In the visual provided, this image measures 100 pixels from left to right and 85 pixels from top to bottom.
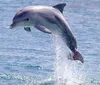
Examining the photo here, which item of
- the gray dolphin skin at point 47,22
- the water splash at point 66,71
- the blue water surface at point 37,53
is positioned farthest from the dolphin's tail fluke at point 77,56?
the blue water surface at point 37,53

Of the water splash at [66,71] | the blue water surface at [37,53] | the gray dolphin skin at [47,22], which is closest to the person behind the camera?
the gray dolphin skin at [47,22]

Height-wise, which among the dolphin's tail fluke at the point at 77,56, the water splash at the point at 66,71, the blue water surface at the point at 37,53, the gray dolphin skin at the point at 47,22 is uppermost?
the gray dolphin skin at the point at 47,22

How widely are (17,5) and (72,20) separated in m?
6.44

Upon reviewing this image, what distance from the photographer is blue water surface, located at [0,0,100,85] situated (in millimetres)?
15945

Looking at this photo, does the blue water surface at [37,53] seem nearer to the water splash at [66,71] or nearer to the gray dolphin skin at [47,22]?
the water splash at [66,71]

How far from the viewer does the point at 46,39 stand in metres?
22.4

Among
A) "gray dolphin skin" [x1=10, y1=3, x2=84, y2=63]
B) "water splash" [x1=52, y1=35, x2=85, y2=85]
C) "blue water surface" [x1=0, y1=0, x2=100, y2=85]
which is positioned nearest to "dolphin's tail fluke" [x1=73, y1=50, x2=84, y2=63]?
"gray dolphin skin" [x1=10, y1=3, x2=84, y2=63]

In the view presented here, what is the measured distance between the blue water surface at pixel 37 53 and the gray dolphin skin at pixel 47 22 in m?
2.81

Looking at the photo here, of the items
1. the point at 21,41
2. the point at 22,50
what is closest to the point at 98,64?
the point at 22,50

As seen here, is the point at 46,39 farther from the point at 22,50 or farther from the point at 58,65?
the point at 58,65

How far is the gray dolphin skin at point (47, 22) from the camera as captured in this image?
12.5m

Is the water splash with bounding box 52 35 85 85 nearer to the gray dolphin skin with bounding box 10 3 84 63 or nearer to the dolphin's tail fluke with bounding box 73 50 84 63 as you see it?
the gray dolphin skin with bounding box 10 3 84 63

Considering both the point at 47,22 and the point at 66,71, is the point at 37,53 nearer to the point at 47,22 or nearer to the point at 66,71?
the point at 66,71

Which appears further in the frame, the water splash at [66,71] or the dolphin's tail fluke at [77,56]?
the water splash at [66,71]
